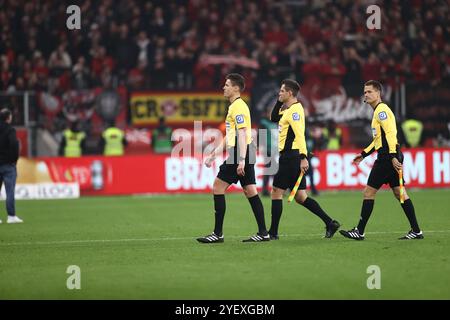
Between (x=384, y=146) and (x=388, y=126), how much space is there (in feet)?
1.02

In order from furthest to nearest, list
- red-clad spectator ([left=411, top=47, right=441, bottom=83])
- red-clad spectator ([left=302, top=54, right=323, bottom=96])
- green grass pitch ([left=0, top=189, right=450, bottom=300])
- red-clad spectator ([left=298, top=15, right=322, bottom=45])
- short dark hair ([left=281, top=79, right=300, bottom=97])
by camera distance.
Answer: red-clad spectator ([left=298, top=15, right=322, bottom=45])
red-clad spectator ([left=411, top=47, right=441, bottom=83])
red-clad spectator ([left=302, top=54, right=323, bottom=96])
short dark hair ([left=281, top=79, right=300, bottom=97])
green grass pitch ([left=0, top=189, right=450, bottom=300])

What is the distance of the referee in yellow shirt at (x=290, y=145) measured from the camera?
1313cm

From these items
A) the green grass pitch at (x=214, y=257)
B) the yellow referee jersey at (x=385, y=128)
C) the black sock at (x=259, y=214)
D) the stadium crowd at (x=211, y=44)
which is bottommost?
the green grass pitch at (x=214, y=257)

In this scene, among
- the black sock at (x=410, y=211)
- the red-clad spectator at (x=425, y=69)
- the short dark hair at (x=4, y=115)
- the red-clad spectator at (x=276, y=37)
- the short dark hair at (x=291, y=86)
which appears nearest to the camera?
the short dark hair at (x=291, y=86)

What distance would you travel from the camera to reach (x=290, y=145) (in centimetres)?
1326

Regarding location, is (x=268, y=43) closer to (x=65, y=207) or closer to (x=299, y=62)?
Answer: (x=299, y=62)

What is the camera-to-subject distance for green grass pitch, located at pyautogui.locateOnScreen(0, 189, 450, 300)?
927 centimetres

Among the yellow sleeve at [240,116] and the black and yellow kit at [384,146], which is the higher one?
the yellow sleeve at [240,116]

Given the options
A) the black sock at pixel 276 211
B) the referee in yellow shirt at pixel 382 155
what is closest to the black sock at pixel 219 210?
the black sock at pixel 276 211

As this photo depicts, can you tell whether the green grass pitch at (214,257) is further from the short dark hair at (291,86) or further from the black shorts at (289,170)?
the short dark hair at (291,86)

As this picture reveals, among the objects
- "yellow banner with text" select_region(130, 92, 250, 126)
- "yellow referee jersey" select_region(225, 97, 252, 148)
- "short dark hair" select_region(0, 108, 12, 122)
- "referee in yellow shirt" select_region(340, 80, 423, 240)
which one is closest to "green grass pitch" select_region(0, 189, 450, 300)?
"referee in yellow shirt" select_region(340, 80, 423, 240)

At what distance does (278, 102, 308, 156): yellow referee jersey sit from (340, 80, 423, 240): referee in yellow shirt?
0.98 m

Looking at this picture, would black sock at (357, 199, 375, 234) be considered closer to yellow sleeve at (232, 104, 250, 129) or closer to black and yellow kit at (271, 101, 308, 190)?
black and yellow kit at (271, 101, 308, 190)
